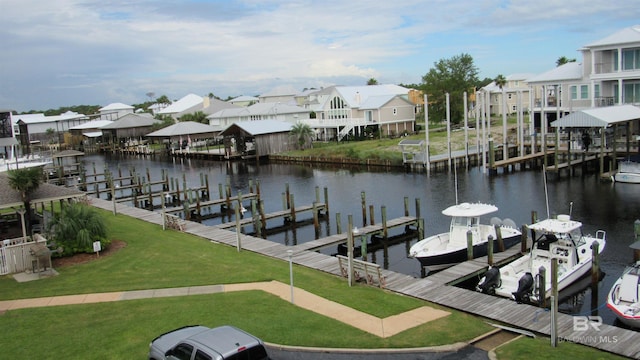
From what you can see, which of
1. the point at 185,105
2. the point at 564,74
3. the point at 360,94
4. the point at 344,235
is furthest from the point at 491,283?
the point at 185,105

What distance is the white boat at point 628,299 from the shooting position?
20.0m

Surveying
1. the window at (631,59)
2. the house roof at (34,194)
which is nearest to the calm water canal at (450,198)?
the window at (631,59)

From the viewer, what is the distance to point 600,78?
6006cm

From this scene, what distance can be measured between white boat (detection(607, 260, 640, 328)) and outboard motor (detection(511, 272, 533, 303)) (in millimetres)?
2781

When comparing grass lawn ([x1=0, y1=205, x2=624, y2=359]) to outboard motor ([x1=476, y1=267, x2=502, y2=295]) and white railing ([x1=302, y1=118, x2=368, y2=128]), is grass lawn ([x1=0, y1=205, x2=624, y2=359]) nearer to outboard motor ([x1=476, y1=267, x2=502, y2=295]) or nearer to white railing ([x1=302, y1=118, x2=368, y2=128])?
outboard motor ([x1=476, y1=267, x2=502, y2=295])

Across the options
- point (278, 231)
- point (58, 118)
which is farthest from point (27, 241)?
point (58, 118)

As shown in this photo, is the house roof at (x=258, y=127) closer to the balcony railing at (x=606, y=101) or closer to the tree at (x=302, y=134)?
the tree at (x=302, y=134)

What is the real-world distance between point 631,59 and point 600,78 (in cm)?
→ 335

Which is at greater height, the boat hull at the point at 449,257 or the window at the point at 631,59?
the window at the point at 631,59

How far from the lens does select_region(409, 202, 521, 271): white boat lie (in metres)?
28.0

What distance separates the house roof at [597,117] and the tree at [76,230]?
135 ft

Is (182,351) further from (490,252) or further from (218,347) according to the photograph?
(490,252)

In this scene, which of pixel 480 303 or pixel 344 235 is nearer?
pixel 480 303

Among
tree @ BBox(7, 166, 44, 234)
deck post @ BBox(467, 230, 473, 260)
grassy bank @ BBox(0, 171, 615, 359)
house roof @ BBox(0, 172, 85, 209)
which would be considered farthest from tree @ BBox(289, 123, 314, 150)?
tree @ BBox(7, 166, 44, 234)
